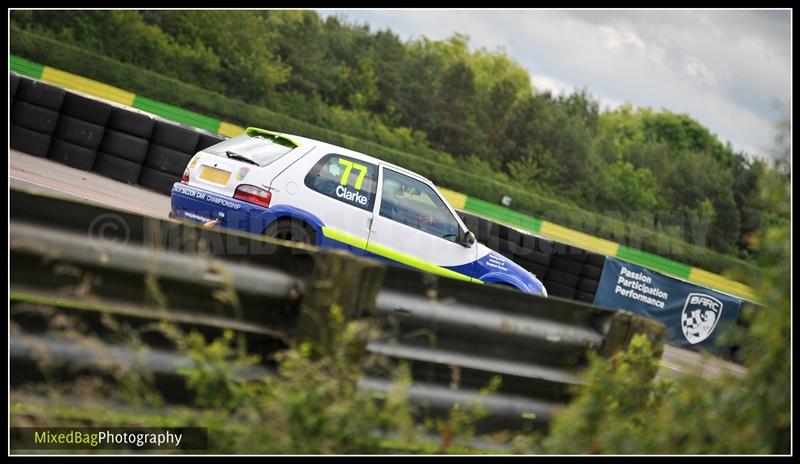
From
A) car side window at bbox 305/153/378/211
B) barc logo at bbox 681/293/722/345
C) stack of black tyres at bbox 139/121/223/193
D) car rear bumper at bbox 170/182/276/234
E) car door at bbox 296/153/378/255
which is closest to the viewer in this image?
car rear bumper at bbox 170/182/276/234

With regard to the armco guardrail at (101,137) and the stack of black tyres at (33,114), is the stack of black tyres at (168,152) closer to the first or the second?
the armco guardrail at (101,137)

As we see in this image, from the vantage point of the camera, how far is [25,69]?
108ft

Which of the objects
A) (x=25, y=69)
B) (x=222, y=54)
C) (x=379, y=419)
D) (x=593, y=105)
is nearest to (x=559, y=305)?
(x=379, y=419)

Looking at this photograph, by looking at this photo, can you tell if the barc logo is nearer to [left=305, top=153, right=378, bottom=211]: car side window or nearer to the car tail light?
[left=305, top=153, right=378, bottom=211]: car side window

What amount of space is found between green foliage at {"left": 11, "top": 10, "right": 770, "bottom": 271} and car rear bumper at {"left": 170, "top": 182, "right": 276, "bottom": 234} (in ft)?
114

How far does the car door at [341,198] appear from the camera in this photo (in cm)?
1053

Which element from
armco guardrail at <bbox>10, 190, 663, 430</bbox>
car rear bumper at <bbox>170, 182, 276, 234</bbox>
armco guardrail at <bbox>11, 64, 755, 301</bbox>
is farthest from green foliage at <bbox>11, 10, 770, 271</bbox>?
armco guardrail at <bbox>10, 190, 663, 430</bbox>

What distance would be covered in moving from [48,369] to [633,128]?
334ft

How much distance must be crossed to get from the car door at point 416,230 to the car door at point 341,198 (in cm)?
12

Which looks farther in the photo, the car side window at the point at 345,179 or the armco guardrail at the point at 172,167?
the armco guardrail at the point at 172,167

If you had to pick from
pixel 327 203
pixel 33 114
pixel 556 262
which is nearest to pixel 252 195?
pixel 327 203

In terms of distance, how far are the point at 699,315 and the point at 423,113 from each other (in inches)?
1909

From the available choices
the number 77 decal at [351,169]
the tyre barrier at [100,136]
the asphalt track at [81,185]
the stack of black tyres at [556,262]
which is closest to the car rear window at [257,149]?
the number 77 decal at [351,169]

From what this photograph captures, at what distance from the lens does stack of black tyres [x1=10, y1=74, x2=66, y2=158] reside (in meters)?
16.1
